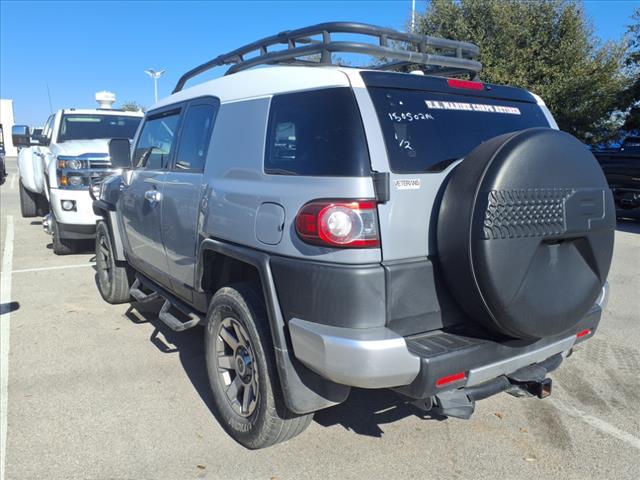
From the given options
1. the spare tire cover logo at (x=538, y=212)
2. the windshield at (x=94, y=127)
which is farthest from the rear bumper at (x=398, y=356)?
A: the windshield at (x=94, y=127)

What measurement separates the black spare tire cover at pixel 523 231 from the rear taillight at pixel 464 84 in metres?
0.61

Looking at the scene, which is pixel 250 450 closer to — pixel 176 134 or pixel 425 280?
pixel 425 280

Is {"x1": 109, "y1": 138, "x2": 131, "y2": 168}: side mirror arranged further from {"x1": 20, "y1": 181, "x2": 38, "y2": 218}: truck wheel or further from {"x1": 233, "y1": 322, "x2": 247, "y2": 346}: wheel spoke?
{"x1": 20, "y1": 181, "x2": 38, "y2": 218}: truck wheel

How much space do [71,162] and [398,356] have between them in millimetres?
6213

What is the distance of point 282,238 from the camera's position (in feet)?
8.13

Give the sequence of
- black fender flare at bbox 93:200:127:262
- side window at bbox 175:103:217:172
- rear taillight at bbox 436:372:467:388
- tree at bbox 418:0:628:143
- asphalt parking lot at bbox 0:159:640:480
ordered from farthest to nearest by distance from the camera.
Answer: tree at bbox 418:0:628:143, black fender flare at bbox 93:200:127:262, side window at bbox 175:103:217:172, asphalt parking lot at bbox 0:159:640:480, rear taillight at bbox 436:372:467:388

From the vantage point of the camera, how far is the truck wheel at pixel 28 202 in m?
11.3

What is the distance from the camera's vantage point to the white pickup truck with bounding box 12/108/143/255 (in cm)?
699

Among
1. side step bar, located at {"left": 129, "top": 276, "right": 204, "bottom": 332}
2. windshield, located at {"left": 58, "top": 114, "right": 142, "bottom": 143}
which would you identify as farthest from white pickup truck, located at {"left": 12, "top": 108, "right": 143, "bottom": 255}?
side step bar, located at {"left": 129, "top": 276, "right": 204, "bottom": 332}

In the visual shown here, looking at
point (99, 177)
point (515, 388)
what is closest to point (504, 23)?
point (99, 177)

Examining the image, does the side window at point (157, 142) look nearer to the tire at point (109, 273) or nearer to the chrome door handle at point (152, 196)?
the chrome door handle at point (152, 196)

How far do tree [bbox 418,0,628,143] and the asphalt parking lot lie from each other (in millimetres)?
12514

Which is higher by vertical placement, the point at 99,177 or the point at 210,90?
the point at 210,90

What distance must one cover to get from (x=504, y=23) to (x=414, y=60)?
46.2ft
